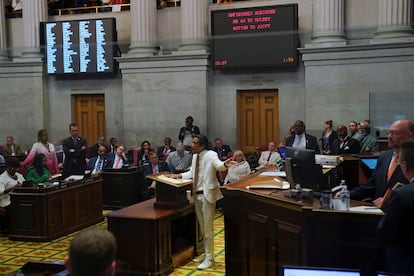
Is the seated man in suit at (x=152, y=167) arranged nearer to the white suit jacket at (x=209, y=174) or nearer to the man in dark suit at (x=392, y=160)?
the white suit jacket at (x=209, y=174)

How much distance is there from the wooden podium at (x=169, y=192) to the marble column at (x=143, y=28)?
8.29m

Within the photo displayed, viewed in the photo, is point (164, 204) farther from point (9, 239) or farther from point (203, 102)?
point (203, 102)

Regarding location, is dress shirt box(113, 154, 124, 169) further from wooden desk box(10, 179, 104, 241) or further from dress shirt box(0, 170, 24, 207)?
dress shirt box(0, 170, 24, 207)

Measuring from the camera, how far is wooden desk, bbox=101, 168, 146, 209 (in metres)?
10.6

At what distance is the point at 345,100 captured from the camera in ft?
41.7

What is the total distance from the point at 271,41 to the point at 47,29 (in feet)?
19.4

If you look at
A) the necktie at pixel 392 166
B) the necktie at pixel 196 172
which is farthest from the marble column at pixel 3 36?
the necktie at pixel 392 166

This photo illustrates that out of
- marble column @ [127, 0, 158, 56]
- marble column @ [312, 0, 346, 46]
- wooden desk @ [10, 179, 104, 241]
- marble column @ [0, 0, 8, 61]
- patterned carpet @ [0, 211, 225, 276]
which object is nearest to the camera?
patterned carpet @ [0, 211, 225, 276]

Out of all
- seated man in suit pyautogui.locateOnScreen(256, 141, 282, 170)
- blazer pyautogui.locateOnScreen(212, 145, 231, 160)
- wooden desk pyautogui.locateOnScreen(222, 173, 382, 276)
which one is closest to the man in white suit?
wooden desk pyautogui.locateOnScreen(222, 173, 382, 276)

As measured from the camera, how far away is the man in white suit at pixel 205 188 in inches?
264

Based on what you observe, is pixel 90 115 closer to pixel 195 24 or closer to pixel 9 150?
pixel 9 150

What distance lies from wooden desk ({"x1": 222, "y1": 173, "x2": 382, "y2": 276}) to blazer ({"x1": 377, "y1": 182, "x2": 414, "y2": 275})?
0.96 ft

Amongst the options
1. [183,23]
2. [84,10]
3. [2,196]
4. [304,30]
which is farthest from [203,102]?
[2,196]

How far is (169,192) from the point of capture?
6922 mm
